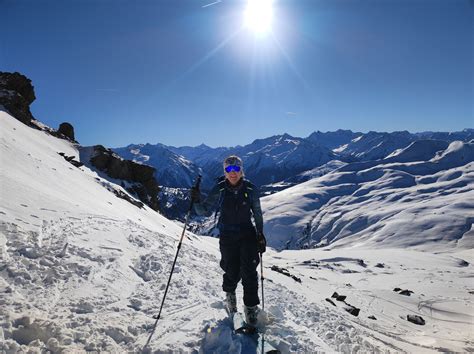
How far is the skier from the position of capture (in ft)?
23.2

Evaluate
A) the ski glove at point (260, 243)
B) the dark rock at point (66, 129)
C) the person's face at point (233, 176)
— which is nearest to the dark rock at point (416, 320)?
the ski glove at point (260, 243)

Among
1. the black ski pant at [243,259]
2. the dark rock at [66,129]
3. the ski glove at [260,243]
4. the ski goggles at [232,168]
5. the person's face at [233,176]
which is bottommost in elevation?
the black ski pant at [243,259]

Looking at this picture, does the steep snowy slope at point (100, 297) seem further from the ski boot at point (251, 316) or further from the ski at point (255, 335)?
the ski boot at point (251, 316)

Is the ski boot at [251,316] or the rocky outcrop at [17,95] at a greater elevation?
the rocky outcrop at [17,95]

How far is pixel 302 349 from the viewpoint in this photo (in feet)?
23.3

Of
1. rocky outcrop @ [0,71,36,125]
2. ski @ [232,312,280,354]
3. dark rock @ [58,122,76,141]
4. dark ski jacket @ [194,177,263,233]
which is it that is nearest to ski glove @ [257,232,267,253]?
dark ski jacket @ [194,177,263,233]

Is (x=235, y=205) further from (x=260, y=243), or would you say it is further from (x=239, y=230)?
(x=260, y=243)

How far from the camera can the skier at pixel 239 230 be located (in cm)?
707

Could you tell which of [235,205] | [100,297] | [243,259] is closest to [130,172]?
[100,297]

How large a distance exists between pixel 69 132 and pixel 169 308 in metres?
70.7

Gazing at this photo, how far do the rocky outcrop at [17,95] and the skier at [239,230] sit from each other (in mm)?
56288

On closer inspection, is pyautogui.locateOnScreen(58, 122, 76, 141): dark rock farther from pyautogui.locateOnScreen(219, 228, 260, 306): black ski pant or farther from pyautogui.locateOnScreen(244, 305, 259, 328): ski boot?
pyautogui.locateOnScreen(244, 305, 259, 328): ski boot

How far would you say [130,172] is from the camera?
64.2m

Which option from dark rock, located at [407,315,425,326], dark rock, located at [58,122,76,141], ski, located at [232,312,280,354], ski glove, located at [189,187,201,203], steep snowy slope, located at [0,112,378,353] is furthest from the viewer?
dark rock, located at [58,122,76,141]
